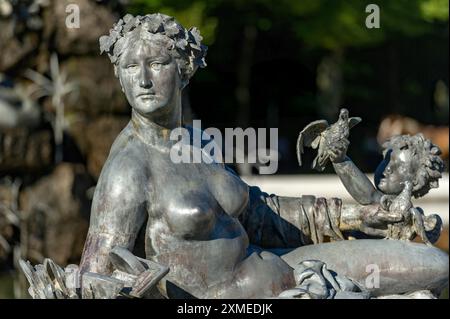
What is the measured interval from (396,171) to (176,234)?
1.27 m

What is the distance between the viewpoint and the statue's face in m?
5.00

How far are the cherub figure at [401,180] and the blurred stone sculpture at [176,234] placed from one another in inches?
3.0

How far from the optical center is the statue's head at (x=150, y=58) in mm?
5000

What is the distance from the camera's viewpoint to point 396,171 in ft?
18.4

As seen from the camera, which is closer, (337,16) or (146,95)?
(146,95)

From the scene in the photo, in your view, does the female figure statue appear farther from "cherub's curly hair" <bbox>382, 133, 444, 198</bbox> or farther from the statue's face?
"cherub's curly hair" <bbox>382, 133, 444, 198</bbox>

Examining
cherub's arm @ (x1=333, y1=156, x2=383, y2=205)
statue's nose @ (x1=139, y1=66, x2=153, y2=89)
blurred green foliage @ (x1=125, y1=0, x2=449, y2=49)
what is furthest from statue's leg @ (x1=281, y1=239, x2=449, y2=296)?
blurred green foliage @ (x1=125, y1=0, x2=449, y2=49)

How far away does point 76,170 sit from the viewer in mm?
11930

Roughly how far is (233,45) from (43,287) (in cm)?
1924

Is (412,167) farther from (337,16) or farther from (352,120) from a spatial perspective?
(337,16)
